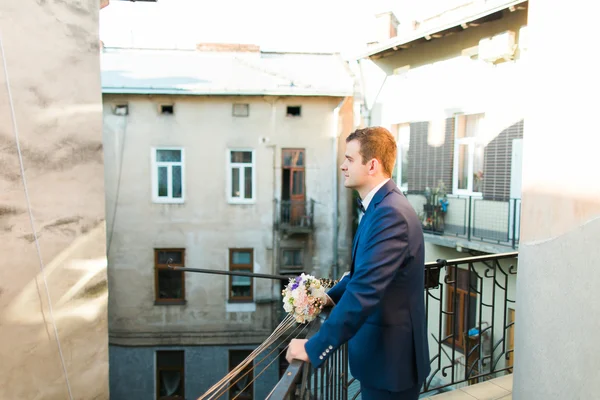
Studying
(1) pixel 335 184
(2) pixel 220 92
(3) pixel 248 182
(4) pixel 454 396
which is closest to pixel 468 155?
(1) pixel 335 184

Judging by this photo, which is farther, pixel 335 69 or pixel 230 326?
pixel 335 69

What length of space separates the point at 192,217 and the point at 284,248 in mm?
3035

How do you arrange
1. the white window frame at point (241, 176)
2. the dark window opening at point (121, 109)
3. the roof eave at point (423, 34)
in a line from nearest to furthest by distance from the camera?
the roof eave at point (423, 34) < the dark window opening at point (121, 109) < the white window frame at point (241, 176)

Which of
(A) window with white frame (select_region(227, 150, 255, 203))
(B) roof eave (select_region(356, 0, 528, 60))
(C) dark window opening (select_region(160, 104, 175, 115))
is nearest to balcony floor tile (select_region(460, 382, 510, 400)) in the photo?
(B) roof eave (select_region(356, 0, 528, 60))

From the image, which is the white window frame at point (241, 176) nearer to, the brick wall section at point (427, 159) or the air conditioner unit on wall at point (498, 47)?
the brick wall section at point (427, 159)

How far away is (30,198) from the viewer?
3004 millimetres

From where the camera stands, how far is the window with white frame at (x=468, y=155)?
9.08 metres

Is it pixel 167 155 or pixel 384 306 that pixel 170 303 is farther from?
pixel 384 306

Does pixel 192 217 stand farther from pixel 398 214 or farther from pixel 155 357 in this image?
pixel 398 214

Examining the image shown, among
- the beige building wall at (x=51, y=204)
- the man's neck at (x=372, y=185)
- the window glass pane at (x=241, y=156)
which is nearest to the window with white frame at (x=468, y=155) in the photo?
the window glass pane at (x=241, y=156)

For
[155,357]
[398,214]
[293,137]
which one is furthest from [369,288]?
[155,357]

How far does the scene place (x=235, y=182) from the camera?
14.5 m

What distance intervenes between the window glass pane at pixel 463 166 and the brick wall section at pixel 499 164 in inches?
22.3

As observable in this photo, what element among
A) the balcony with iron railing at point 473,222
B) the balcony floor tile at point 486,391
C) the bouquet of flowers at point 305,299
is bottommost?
the balcony floor tile at point 486,391
